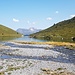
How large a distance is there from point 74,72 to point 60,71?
2.25 m

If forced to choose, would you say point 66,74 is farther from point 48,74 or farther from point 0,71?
point 0,71

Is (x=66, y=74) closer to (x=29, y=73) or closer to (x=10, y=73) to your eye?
(x=29, y=73)

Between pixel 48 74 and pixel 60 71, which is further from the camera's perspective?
pixel 60 71

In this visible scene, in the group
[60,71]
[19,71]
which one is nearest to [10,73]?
[19,71]

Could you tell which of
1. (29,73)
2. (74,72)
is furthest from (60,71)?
(29,73)

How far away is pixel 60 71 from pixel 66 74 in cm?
242

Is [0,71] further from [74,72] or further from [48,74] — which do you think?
[74,72]

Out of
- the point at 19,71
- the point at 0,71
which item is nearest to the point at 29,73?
the point at 19,71

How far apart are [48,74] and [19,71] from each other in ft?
15.6

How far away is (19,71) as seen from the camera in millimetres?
31500

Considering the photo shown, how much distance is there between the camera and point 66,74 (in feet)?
97.0

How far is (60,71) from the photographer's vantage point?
31.9 m

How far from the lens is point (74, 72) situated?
3097 centimetres

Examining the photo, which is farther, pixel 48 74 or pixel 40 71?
pixel 40 71
